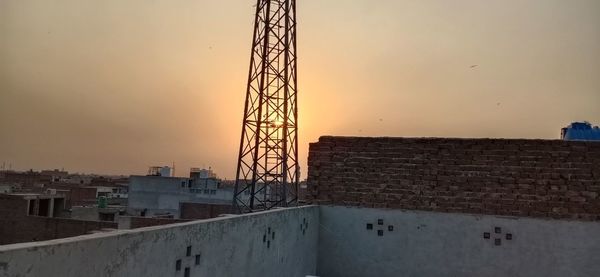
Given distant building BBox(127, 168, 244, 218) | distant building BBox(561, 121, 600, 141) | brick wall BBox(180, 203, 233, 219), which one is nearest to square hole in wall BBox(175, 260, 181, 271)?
distant building BBox(561, 121, 600, 141)

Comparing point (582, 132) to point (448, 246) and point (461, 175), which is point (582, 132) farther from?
point (448, 246)

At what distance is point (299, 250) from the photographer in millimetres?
11609

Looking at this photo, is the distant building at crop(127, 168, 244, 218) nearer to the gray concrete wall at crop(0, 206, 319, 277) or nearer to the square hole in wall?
the gray concrete wall at crop(0, 206, 319, 277)

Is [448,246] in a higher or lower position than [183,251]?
lower

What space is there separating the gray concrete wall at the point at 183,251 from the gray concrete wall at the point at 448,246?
157 cm

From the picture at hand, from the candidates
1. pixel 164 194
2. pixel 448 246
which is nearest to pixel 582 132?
pixel 448 246

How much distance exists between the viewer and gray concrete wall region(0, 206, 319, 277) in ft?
12.7

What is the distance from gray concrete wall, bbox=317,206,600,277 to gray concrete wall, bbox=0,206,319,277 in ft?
5.16

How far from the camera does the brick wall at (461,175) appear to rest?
11.9 m

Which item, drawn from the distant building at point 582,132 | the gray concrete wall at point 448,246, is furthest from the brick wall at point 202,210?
the distant building at point 582,132

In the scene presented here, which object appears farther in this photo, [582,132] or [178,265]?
[582,132]

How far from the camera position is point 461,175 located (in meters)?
12.6

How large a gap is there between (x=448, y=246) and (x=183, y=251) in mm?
8377

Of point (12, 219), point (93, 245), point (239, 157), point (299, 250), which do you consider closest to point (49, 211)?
point (12, 219)
